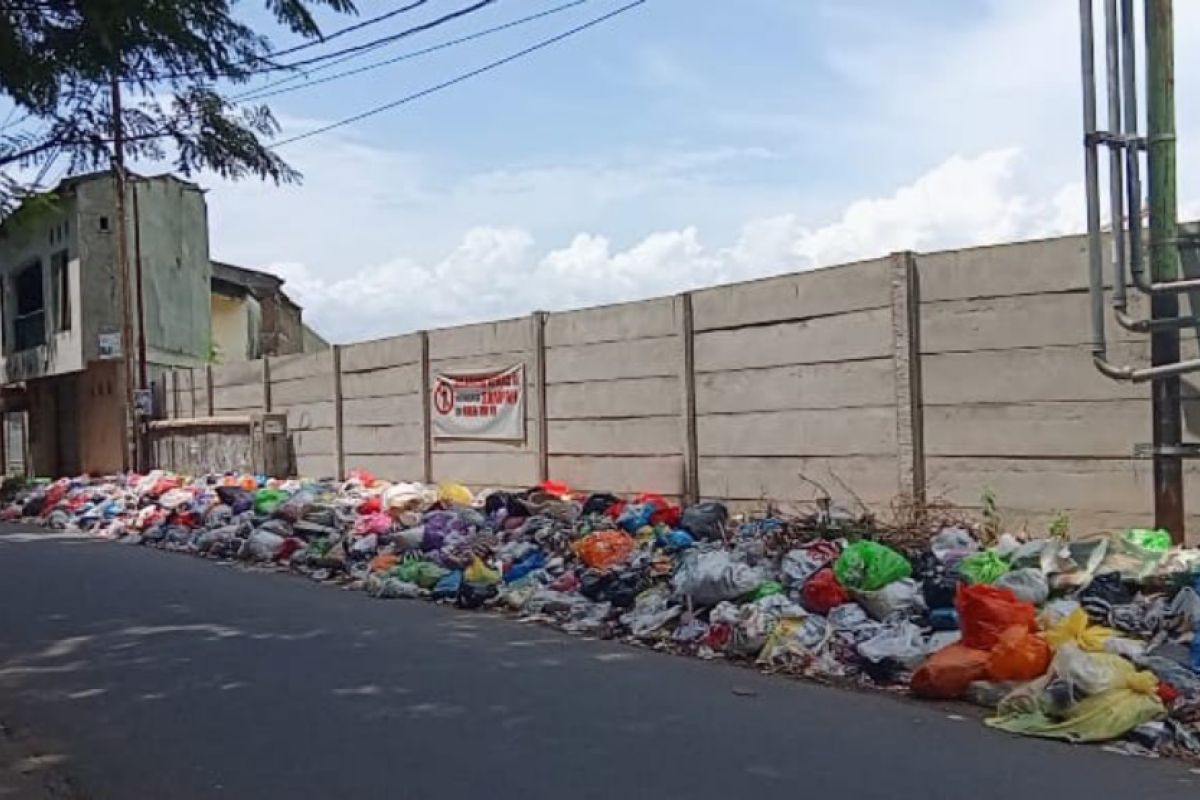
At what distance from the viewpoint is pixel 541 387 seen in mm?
15406

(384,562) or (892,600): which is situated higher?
(892,600)

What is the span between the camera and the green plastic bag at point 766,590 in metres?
9.33

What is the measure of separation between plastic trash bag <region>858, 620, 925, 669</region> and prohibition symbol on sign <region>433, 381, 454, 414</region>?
9901 millimetres

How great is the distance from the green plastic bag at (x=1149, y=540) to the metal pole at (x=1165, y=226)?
17 cm

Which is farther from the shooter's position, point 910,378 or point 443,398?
point 443,398

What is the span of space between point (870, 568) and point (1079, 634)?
1.98 m

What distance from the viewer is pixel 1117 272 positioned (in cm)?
874

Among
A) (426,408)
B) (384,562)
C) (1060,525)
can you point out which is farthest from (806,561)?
(426,408)

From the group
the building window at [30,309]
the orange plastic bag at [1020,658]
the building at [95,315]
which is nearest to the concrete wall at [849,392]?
the orange plastic bag at [1020,658]

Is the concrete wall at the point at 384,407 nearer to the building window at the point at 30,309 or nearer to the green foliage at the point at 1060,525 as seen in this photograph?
the green foliage at the point at 1060,525

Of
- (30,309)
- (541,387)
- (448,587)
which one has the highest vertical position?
(30,309)

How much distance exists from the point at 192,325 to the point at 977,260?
23.2 m

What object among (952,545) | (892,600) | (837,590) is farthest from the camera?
(952,545)

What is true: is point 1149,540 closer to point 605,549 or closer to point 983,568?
point 983,568
